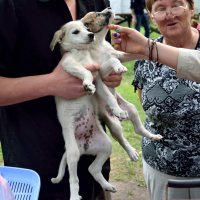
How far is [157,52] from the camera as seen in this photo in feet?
6.40

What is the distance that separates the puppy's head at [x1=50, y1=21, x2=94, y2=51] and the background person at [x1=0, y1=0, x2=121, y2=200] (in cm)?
4

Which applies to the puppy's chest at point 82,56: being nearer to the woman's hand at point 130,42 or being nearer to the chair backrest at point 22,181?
the woman's hand at point 130,42

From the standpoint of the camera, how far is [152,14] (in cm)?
243

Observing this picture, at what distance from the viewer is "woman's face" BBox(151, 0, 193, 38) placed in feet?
7.59

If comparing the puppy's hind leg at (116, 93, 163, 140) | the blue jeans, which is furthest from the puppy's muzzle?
the blue jeans

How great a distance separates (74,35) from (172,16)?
77cm

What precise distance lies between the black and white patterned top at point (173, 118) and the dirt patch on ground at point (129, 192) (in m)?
1.53

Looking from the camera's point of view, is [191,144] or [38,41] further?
[191,144]

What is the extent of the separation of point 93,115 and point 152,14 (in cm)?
85

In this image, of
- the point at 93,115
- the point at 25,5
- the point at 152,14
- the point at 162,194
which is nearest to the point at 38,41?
the point at 25,5

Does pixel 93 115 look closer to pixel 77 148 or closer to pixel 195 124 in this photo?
pixel 77 148

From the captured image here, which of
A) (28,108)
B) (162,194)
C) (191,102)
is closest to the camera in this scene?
(28,108)

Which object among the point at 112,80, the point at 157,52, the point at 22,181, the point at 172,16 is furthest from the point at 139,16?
the point at 22,181

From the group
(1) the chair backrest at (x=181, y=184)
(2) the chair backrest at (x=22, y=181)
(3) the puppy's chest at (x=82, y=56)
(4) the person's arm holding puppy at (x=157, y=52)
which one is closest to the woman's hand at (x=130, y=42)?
(4) the person's arm holding puppy at (x=157, y=52)
